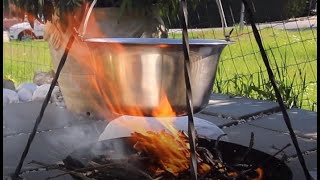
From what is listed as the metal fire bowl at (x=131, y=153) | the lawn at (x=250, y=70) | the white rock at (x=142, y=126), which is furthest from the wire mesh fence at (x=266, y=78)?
the metal fire bowl at (x=131, y=153)

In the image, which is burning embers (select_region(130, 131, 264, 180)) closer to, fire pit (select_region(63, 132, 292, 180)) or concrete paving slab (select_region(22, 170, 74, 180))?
fire pit (select_region(63, 132, 292, 180))

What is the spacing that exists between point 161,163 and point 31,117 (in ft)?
5.32

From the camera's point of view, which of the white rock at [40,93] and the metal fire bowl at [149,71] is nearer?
the metal fire bowl at [149,71]

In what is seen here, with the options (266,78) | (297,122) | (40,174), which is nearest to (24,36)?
(266,78)

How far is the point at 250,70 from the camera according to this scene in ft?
17.5

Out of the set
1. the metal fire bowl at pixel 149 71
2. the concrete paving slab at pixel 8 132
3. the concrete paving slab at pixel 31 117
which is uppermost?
the metal fire bowl at pixel 149 71

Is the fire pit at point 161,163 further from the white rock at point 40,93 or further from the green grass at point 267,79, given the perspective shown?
the white rock at point 40,93

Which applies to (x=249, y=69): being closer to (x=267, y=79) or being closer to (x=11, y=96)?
(x=267, y=79)

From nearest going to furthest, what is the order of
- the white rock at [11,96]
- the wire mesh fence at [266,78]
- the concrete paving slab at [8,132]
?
the concrete paving slab at [8,132] < the white rock at [11,96] < the wire mesh fence at [266,78]

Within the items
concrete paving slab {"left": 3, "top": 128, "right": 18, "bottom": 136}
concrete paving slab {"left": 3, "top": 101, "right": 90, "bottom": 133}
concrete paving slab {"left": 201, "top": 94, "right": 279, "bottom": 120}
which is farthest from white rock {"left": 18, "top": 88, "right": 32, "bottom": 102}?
concrete paving slab {"left": 201, "top": 94, "right": 279, "bottom": 120}

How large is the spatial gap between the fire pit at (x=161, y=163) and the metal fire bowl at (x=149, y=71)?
26cm

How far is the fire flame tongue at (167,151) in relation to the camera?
192 centimetres

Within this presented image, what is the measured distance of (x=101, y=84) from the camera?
1.79m

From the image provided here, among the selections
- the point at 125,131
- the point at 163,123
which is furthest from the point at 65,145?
the point at 163,123
